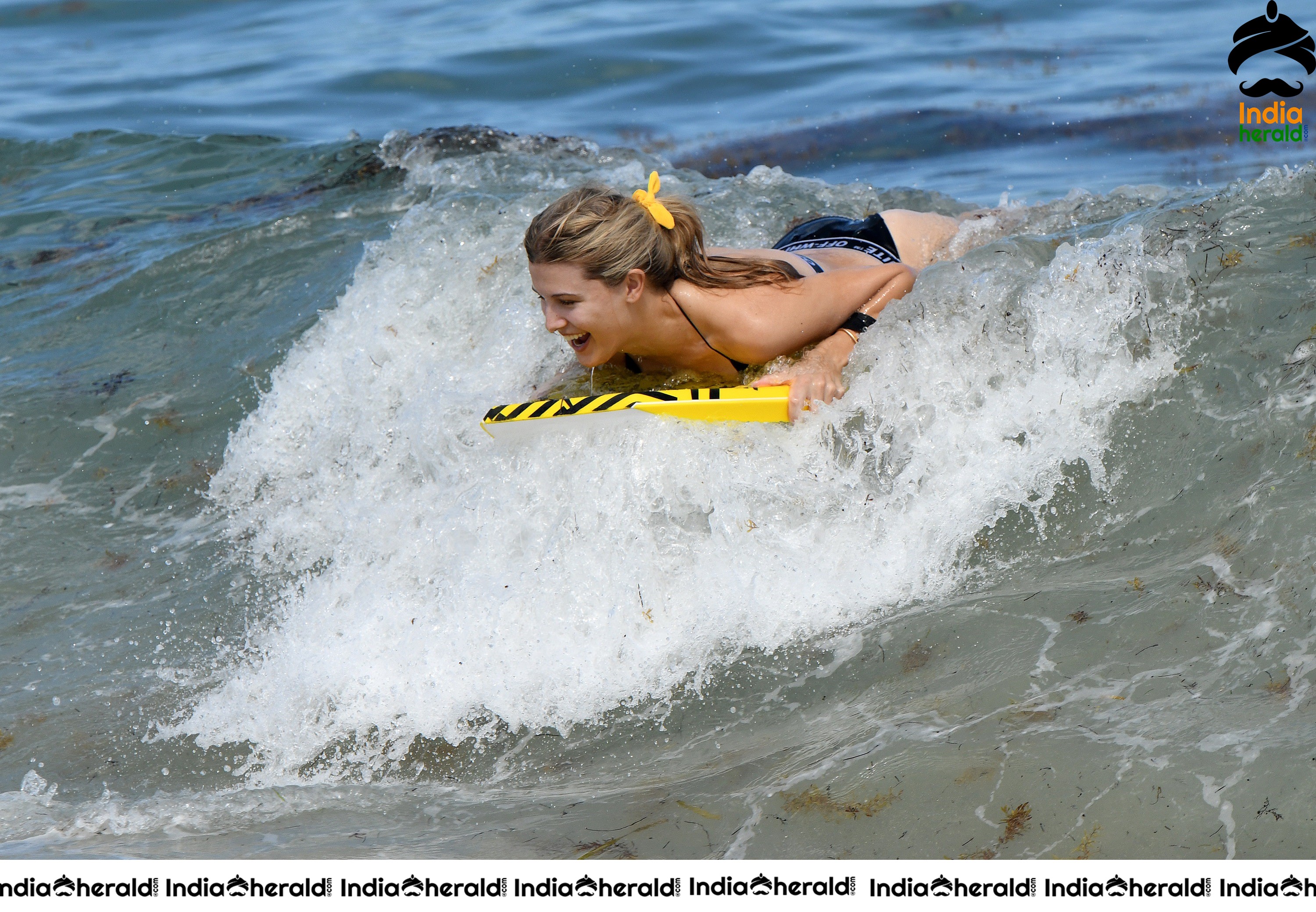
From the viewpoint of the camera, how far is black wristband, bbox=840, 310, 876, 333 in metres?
4.29

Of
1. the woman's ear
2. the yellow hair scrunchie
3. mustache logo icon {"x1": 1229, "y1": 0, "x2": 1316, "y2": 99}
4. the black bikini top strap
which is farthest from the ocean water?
mustache logo icon {"x1": 1229, "y1": 0, "x2": 1316, "y2": 99}

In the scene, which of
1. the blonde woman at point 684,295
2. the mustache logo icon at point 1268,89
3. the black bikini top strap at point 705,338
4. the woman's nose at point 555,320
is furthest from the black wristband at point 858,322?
the mustache logo icon at point 1268,89

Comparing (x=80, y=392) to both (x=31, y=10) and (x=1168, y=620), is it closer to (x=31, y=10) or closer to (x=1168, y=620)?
(x=1168, y=620)

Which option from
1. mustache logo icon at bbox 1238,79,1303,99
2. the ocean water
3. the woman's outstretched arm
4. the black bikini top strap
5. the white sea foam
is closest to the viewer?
the ocean water

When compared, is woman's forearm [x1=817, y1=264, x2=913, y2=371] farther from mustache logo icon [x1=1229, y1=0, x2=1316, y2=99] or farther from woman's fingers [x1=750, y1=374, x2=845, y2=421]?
mustache logo icon [x1=1229, y1=0, x2=1316, y2=99]

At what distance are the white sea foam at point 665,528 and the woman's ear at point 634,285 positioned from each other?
1.61 ft

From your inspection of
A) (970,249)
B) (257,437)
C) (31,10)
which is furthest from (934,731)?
(31,10)

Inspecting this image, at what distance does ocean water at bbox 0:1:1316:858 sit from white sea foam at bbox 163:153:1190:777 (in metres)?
0.01

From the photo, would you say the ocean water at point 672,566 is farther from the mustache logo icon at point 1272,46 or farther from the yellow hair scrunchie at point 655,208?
the mustache logo icon at point 1272,46

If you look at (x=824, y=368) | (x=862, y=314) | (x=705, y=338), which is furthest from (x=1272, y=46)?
(x=705, y=338)

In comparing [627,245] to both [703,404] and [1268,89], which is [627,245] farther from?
[1268,89]

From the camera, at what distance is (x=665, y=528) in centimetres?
386

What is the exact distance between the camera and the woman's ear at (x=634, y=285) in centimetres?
394
